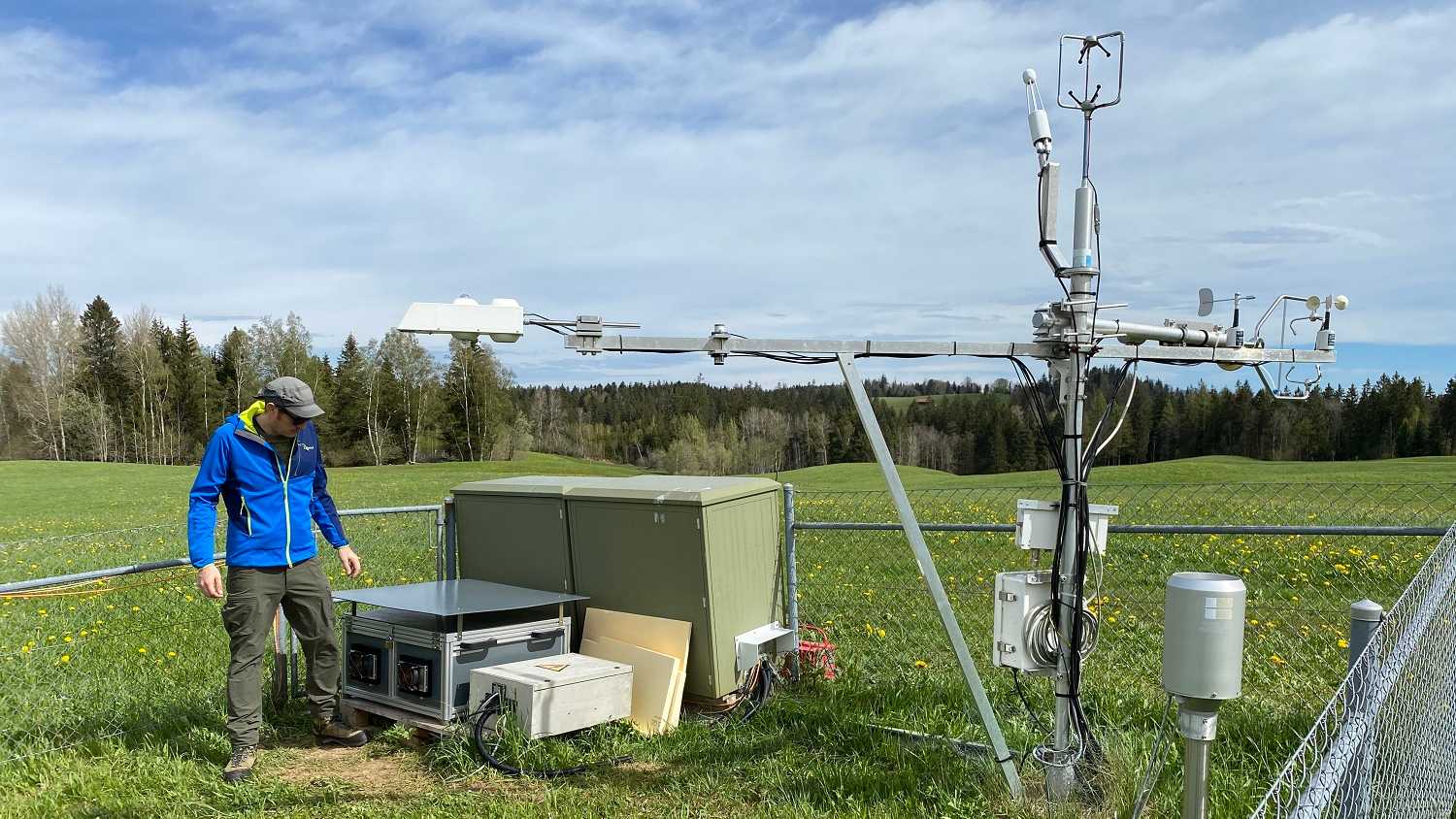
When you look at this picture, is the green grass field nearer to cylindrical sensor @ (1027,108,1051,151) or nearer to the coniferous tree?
cylindrical sensor @ (1027,108,1051,151)

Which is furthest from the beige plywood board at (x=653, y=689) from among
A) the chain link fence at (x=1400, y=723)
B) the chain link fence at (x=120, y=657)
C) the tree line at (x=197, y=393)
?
the tree line at (x=197, y=393)

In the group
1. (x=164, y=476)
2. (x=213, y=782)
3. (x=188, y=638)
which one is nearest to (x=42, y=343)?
(x=164, y=476)

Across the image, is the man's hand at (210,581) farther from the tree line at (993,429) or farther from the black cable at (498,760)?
the tree line at (993,429)

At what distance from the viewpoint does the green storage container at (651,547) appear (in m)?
5.32

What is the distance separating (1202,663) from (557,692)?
317cm

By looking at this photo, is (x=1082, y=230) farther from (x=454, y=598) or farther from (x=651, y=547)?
(x=454, y=598)

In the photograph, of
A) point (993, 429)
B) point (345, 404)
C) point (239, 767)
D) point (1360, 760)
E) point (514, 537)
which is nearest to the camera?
point (1360, 760)

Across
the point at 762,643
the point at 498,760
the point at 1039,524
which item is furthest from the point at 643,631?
the point at 1039,524

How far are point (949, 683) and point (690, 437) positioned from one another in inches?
1268

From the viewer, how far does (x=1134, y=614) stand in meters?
7.05

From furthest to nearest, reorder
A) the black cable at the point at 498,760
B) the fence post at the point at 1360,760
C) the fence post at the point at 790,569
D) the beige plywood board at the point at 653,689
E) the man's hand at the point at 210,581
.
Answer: the fence post at the point at 790,569 < the beige plywood board at the point at 653,689 < the black cable at the point at 498,760 < the man's hand at the point at 210,581 < the fence post at the point at 1360,760

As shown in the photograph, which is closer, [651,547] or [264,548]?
[264,548]

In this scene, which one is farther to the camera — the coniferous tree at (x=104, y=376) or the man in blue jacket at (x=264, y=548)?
the coniferous tree at (x=104, y=376)

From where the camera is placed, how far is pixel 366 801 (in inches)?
173
